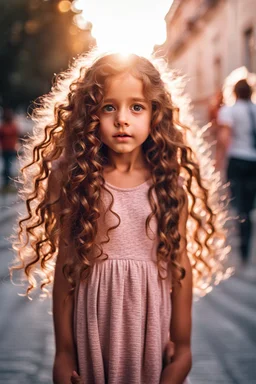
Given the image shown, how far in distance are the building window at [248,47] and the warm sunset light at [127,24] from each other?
15.3 metres

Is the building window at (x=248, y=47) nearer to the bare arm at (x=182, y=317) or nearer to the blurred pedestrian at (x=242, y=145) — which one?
the blurred pedestrian at (x=242, y=145)

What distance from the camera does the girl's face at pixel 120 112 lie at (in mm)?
2107

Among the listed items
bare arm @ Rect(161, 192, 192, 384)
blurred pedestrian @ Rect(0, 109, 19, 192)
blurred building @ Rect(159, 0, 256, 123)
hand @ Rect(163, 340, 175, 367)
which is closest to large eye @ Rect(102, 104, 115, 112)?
bare arm @ Rect(161, 192, 192, 384)

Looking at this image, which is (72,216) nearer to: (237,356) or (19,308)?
(237,356)

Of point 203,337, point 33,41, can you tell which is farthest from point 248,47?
point 203,337

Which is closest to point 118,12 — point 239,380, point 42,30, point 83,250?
point 83,250

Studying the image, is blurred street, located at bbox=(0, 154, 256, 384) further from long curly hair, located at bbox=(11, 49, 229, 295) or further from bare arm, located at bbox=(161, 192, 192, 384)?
bare arm, located at bbox=(161, 192, 192, 384)

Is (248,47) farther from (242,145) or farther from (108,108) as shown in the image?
(108,108)

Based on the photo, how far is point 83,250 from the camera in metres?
2.11

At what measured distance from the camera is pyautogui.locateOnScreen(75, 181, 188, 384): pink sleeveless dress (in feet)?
6.86

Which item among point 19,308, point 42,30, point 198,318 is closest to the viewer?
point 198,318

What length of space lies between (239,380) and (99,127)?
Answer: 6.54 feet

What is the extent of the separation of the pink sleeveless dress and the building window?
655 inches

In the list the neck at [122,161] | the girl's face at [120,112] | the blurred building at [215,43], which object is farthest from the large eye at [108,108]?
the blurred building at [215,43]
